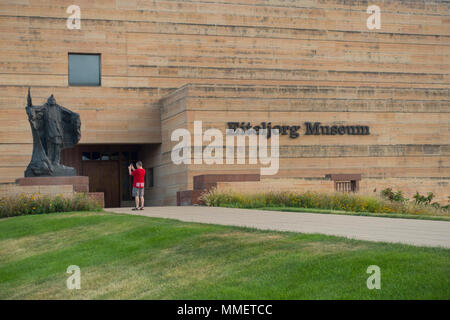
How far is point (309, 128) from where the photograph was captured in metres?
34.5

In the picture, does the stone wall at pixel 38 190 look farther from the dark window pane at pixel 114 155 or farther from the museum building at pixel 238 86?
the dark window pane at pixel 114 155

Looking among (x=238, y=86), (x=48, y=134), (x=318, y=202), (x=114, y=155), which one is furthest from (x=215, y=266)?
(x=114, y=155)

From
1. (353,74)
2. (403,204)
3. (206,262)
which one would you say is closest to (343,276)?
(206,262)

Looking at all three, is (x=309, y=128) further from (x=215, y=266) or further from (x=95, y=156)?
(x=215, y=266)

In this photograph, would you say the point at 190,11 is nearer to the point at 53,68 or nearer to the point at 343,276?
the point at 53,68

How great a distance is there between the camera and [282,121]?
34.1 meters

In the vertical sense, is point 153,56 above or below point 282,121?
above

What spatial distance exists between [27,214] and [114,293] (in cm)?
1454

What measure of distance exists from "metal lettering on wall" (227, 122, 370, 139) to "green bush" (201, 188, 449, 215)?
5.98 m

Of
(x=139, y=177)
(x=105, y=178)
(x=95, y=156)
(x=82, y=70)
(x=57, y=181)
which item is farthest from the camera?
(x=105, y=178)

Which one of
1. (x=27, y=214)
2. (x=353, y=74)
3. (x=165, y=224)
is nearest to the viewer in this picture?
(x=165, y=224)

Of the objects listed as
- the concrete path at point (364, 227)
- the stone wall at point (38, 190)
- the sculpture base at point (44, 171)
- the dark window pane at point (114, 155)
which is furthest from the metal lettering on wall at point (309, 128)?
the concrete path at point (364, 227)

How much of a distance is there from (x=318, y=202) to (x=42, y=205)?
1039cm

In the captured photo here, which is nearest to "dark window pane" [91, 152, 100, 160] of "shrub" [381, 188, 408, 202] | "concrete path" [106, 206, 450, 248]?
"shrub" [381, 188, 408, 202]
